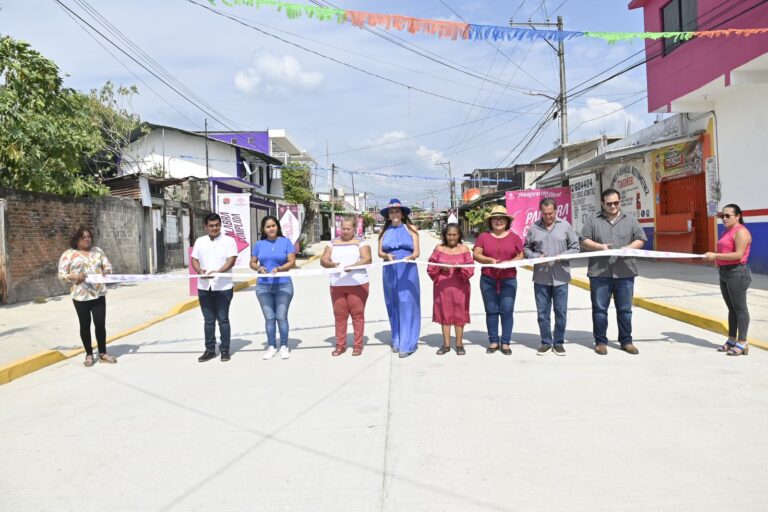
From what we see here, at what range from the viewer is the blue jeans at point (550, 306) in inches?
261

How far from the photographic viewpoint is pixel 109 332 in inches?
353

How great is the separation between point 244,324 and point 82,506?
666 cm

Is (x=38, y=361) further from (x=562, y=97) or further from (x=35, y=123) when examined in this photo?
(x=562, y=97)

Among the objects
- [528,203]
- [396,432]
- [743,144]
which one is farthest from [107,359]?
[528,203]

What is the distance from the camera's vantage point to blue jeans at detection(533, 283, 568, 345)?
21.8 ft

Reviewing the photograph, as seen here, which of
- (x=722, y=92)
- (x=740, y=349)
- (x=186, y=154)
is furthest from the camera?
(x=186, y=154)

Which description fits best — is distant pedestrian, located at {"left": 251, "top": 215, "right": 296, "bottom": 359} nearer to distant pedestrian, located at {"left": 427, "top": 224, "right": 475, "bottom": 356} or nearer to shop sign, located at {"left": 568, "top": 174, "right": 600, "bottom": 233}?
distant pedestrian, located at {"left": 427, "top": 224, "right": 475, "bottom": 356}

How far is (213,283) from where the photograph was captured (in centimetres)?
679

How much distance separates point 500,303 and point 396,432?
2.87 metres

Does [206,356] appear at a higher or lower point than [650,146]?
lower

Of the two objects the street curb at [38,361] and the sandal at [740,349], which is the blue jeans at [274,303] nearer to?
the street curb at [38,361]

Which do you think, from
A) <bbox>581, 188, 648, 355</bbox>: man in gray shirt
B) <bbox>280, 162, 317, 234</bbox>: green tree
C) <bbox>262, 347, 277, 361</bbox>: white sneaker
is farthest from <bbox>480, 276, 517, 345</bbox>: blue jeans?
<bbox>280, 162, 317, 234</bbox>: green tree

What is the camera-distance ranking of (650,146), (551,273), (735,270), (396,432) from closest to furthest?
(396,432) → (735,270) → (551,273) → (650,146)

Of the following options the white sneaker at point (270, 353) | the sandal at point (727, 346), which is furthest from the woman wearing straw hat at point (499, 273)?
the white sneaker at point (270, 353)
